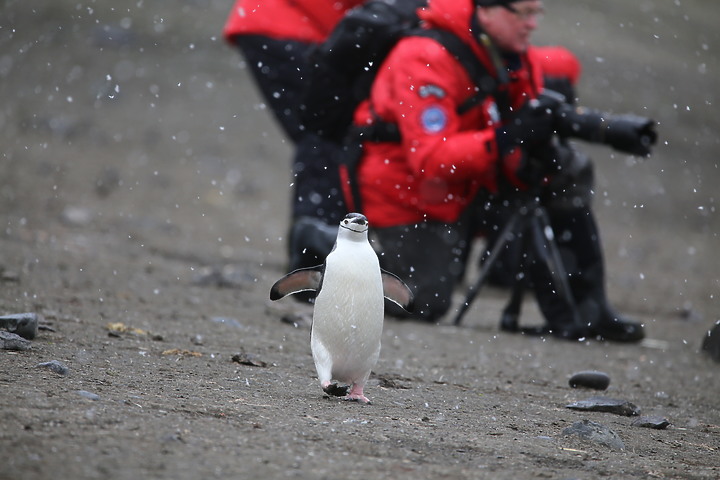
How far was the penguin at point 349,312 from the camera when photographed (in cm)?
291

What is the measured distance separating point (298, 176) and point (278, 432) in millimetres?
3251

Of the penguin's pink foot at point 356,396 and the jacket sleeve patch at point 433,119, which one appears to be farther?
the jacket sleeve patch at point 433,119

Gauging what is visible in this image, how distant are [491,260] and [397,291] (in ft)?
5.98

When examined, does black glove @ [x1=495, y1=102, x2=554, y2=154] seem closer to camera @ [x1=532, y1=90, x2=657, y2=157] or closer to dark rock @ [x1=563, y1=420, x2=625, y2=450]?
camera @ [x1=532, y1=90, x2=657, y2=157]

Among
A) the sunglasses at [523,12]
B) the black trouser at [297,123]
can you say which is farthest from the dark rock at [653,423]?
the black trouser at [297,123]

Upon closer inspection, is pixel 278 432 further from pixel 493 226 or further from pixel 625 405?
pixel 493 226

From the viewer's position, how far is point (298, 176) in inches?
217

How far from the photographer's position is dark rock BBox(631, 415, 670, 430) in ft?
9.91

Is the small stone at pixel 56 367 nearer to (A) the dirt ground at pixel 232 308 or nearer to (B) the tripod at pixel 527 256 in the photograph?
(A) the dirt ground at pixel 232 308

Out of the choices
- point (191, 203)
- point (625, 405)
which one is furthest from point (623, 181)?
point (625, 405)

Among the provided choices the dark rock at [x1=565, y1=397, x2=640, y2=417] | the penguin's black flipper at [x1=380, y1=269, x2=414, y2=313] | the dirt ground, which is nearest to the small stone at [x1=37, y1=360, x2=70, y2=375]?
the dirt ground

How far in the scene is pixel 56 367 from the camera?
8.98ft

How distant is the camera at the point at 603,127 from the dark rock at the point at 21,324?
245cm

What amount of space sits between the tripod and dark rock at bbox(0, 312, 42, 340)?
2192 mm
